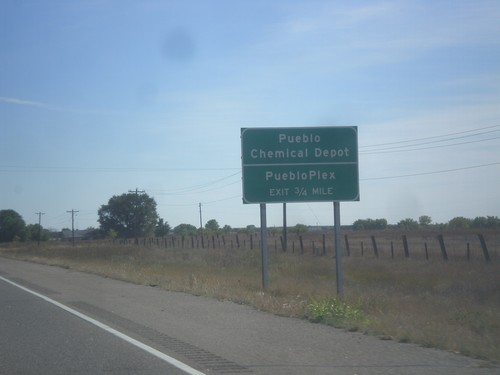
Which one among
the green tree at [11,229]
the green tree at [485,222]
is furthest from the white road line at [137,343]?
the green tree at [11,229]

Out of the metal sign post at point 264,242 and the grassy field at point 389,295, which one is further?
the metal sign post at point 264,242

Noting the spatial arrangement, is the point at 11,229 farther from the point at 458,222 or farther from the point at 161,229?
the point at 458,222

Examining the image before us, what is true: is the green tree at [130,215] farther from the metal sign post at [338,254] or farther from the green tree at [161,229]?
the metal sign post at [338,254]

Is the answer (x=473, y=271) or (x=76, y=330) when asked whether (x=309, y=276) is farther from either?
(x=76, y=330)

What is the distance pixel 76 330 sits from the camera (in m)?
13.9

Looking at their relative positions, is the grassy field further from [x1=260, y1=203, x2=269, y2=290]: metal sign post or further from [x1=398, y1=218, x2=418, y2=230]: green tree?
[x1=398, y1=218, x2=418, y2=230]: green tree

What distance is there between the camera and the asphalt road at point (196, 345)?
9.86 meters

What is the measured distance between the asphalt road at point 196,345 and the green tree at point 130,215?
3964 inches

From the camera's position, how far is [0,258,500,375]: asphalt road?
32.3ft

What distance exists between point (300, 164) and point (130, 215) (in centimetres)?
10240

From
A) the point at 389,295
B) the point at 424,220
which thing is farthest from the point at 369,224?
the point at 389,295

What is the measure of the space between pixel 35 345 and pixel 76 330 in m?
1.80

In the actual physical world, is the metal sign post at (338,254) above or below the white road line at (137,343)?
above

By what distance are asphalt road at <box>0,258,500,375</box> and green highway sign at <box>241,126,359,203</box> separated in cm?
408
